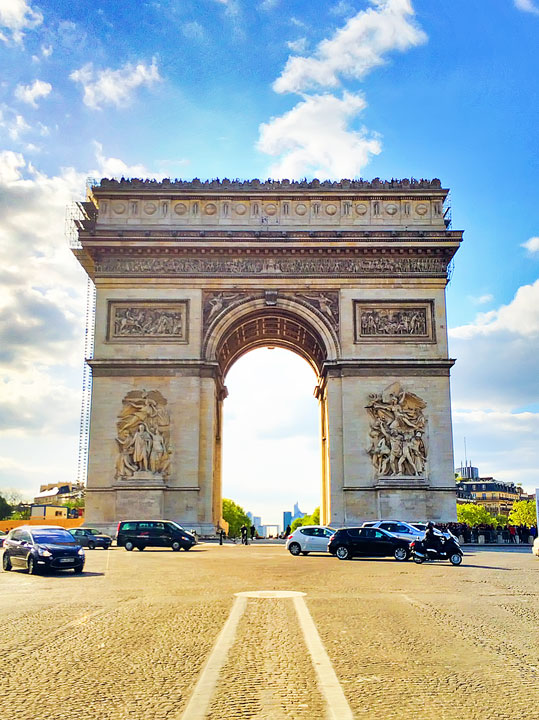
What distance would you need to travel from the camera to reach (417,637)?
8.76m

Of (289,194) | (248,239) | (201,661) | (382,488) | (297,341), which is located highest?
(289,194)

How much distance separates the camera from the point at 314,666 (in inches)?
278

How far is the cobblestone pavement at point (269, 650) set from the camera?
18.9 ft

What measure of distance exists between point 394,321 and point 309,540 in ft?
47.6

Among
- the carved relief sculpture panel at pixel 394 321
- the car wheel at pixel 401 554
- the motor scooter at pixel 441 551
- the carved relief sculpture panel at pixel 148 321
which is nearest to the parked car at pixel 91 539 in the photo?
the carved relief sculpture panel at pixel 148 321

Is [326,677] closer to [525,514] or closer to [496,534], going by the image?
[496,534]

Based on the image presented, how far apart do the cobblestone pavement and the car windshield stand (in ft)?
13.7

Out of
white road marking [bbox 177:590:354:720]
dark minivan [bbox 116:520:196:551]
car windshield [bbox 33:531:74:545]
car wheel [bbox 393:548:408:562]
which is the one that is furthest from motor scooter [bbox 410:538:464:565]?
white road marking [bbox 177:590:354:720]

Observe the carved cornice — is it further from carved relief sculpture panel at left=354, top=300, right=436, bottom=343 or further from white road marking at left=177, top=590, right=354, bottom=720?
white road marking at left=177, top=590, right=354, bottom=720

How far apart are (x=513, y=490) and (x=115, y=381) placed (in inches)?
5118

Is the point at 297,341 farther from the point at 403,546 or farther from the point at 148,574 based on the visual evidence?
the point at 148,574

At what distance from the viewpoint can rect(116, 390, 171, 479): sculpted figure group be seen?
37875mm

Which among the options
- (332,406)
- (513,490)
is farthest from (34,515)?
(513,490)

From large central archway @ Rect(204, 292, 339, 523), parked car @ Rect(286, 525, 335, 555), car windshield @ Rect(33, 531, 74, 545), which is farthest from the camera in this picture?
large central archway @ Rect(204, 292, 339, 523)
